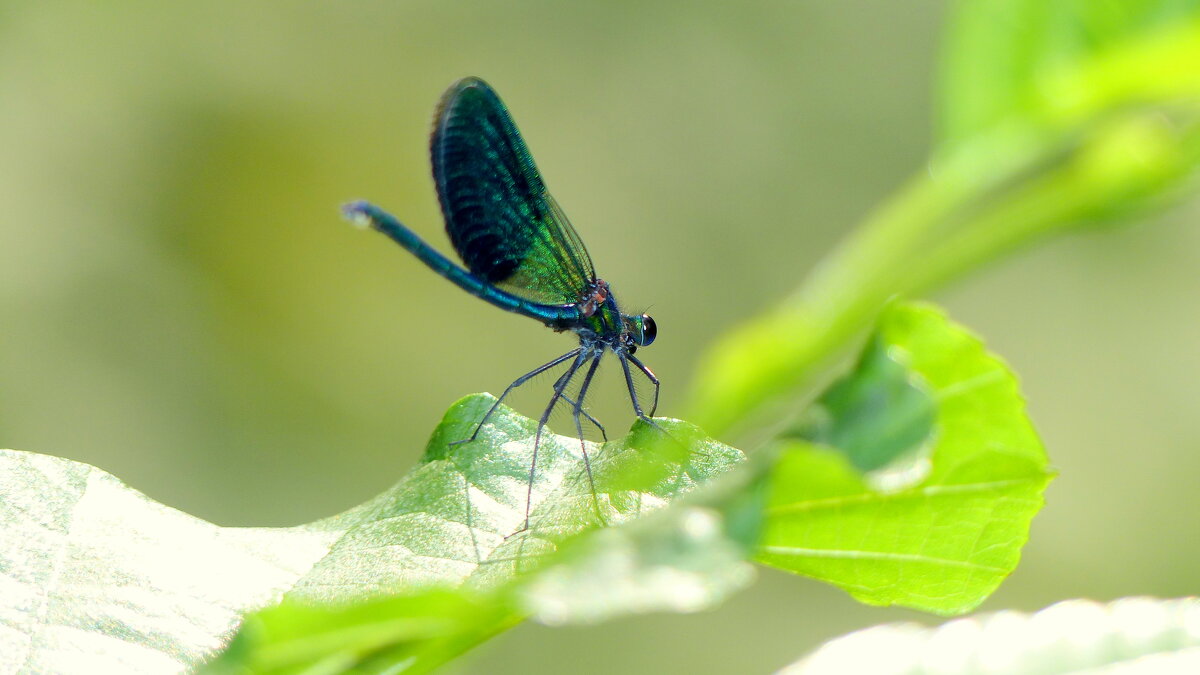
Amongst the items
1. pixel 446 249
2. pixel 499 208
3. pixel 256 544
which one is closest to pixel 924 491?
pixel 256 544

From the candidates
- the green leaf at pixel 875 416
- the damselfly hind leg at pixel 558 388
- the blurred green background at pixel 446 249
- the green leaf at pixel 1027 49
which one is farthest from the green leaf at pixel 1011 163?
the blurred green background at pixel 446 249

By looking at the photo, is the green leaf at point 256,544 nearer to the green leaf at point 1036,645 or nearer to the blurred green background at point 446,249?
the green leaf at point 1036,645

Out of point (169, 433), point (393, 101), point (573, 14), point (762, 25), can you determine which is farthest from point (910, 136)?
point (169, 433)

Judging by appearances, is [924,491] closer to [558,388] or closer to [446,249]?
[558,388]

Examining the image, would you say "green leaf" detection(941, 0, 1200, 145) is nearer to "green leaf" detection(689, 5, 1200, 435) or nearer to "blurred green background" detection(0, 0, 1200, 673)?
"green leaf" detection(689, 5, 1200, 435)

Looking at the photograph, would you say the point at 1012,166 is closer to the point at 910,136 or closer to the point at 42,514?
the point at 42,514
